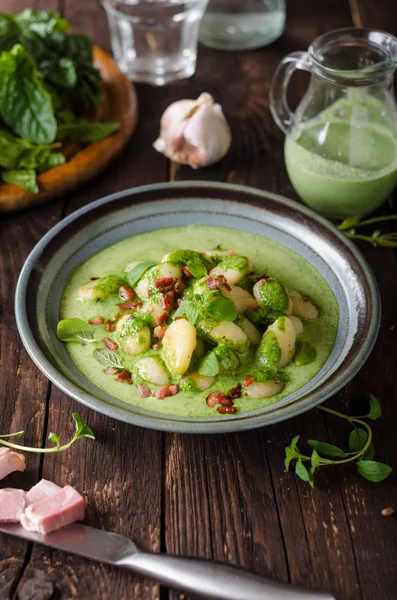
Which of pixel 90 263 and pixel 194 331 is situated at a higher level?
pixel 194 331

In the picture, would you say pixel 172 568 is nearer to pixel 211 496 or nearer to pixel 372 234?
pixel 211 496

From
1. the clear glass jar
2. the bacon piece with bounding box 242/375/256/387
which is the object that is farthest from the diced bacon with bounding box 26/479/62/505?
the clear glass jar

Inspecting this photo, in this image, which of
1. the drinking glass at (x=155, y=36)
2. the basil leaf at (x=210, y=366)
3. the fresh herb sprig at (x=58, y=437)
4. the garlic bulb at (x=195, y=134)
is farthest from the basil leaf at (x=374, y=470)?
the drinking glass at (x=155, y=36)

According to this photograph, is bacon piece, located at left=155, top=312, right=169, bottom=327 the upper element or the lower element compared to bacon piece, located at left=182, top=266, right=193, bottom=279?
lower

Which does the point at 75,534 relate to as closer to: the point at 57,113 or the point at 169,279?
the point at 169,279

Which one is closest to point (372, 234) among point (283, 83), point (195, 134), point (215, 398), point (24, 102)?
point (283, 83)

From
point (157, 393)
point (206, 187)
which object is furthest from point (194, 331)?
point (206, 187)

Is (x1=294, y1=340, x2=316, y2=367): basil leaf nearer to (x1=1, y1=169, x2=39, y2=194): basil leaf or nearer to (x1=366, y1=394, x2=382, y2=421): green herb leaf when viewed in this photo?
(x1=366, y1=394, x2=382, y2=421): green herb leaf

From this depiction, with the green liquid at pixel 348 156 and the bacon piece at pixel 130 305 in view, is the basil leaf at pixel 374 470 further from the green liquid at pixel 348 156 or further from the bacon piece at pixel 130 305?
the green liquid at pixel 348 156
